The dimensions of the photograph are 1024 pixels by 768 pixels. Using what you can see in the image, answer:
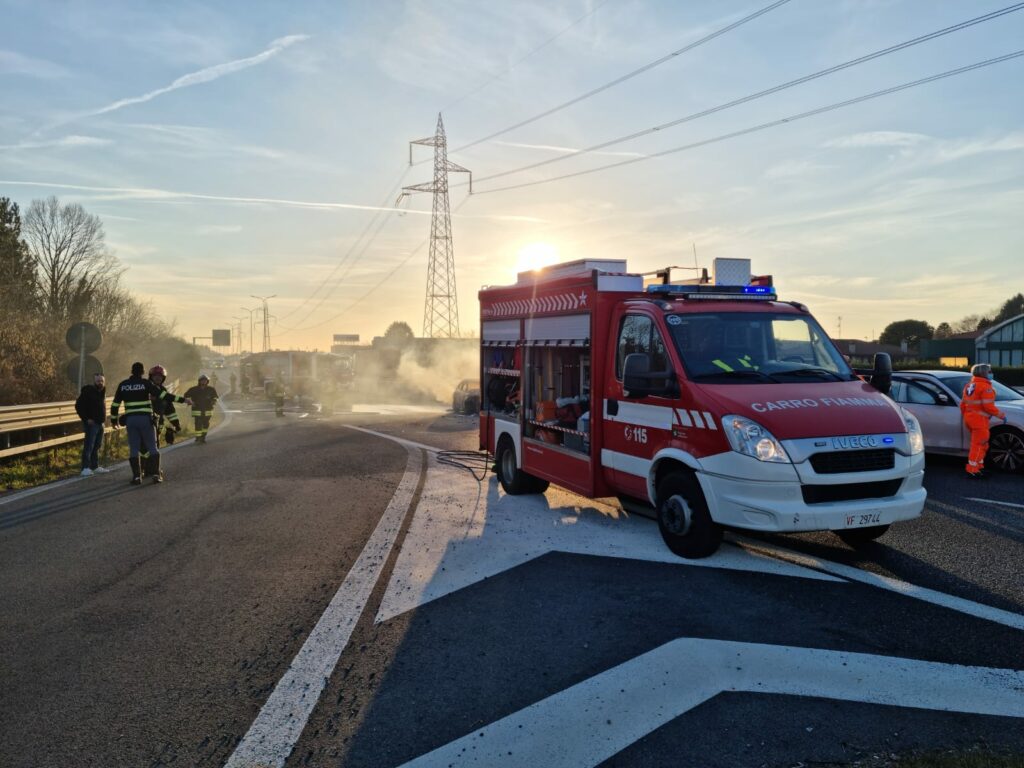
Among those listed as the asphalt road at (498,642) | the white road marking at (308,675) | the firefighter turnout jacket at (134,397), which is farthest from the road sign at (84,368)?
the white road marking at (308,675)

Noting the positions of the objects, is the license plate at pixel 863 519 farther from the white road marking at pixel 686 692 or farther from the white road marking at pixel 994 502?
the white road marking at pixel 994 502

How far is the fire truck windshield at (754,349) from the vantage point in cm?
667

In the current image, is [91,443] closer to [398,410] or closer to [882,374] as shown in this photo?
[882,374]

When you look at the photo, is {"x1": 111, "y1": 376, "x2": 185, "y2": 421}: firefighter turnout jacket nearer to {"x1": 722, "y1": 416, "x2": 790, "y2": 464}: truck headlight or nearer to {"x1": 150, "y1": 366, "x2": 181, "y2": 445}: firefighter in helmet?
{"x1": 150, "y1": 366, "x2": 181, "y2": 445}: firefighter in helmet

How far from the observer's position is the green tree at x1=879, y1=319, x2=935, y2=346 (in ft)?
293

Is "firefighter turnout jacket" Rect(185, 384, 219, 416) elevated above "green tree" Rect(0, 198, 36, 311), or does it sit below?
below

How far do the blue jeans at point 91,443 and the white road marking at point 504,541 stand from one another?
7.00 meters

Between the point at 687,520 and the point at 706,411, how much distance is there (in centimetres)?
96

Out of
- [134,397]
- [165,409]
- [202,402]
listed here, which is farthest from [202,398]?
[134,397]

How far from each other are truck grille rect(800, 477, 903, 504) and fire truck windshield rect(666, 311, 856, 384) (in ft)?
3.60

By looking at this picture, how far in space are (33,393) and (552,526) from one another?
17789 millimetres

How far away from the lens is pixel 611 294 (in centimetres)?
790

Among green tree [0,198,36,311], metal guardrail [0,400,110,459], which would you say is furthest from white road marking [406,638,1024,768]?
green tree [0,198,36,311]

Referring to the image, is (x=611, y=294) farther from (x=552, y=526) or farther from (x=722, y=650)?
(x=722, y=650)
